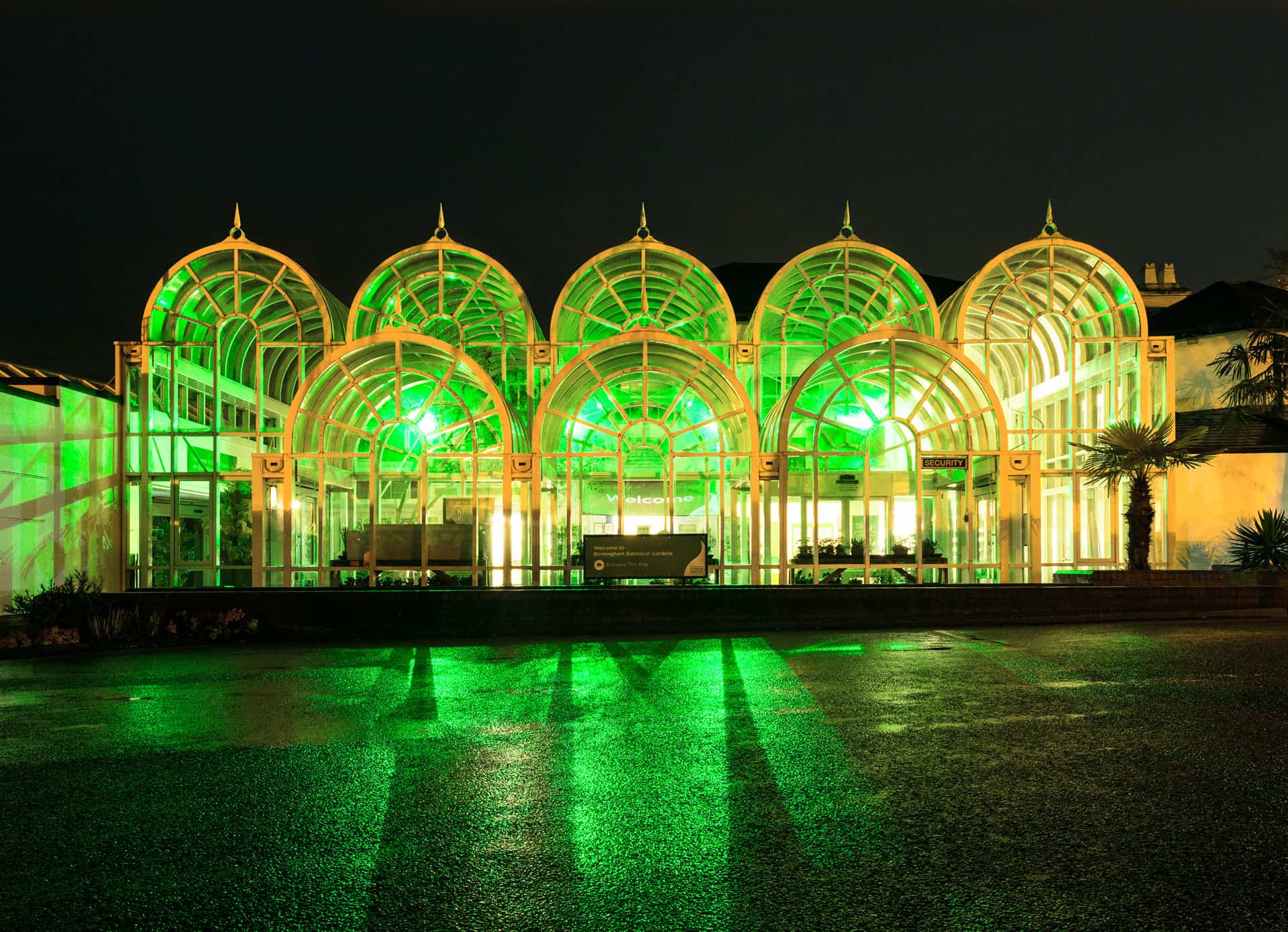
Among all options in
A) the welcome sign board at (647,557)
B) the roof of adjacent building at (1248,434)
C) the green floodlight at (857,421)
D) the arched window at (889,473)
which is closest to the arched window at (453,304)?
the welcome sign board at (647,557)

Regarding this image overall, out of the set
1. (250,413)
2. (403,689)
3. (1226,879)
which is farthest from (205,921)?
(250,413)

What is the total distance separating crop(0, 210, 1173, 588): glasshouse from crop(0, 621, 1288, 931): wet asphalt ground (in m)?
10.3

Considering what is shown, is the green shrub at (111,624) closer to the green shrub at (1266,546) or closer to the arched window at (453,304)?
the arched window at (453,304)

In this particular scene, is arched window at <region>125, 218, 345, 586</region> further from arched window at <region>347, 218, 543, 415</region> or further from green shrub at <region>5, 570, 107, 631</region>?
green shrub at <region>5, 570, 107, 631</region>

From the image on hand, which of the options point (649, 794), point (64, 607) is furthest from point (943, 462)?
point (649, 794)

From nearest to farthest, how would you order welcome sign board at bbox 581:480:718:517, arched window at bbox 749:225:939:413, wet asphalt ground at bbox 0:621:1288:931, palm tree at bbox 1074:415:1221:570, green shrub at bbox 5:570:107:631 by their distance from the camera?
1. wet asphalt ground at bbox 0:621:1288:931
2. green shrub at bbox 5:570:107:631
3. palm tree at bbox 1074:415:1221:570
4. welcome sign board at bbox 581:480:718:517
5. arched window at bbox 749:225:939:413

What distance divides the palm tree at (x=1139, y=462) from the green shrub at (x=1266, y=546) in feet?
5.47

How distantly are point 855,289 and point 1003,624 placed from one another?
11765 millimetres

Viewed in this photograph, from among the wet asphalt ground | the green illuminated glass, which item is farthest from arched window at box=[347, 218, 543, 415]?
the wet asphalt ground

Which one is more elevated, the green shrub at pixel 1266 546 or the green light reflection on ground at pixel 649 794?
the green shrub at pixel 1266 546

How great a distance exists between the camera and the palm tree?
2116cm

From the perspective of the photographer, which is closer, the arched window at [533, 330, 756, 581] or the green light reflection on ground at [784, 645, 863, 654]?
the green light reflection on ground at [784, 645, 863, 654]

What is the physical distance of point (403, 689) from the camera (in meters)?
11.8

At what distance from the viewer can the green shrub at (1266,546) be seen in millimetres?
20859
